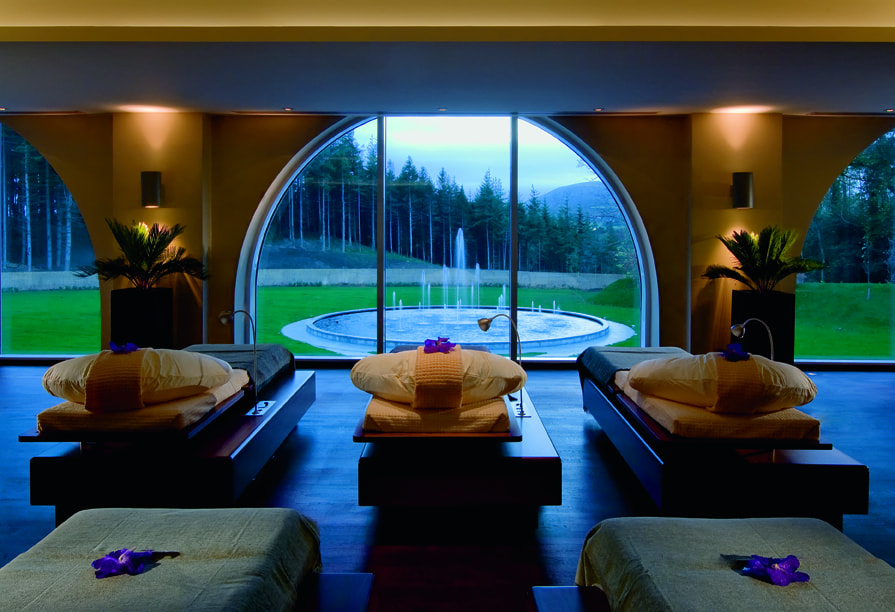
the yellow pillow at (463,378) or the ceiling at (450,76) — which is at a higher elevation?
the ceiling at (450,76)

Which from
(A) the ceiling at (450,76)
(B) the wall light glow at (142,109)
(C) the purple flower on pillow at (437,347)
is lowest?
(C) the purple flower on pillow at (437,347)

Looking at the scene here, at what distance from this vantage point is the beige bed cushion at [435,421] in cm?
280

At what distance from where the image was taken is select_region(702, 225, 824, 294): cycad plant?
19.5 ft

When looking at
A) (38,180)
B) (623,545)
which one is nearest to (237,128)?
(38,180)

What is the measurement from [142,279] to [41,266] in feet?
5.80

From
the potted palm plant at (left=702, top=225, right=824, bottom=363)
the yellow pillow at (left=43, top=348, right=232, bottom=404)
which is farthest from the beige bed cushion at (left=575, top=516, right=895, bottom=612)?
the potted palm plant at (left=702, top=225, right=824, bottom=363)

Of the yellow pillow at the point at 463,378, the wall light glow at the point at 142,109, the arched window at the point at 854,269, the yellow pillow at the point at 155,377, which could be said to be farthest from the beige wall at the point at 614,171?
the yellow pillow at the point at 463,378

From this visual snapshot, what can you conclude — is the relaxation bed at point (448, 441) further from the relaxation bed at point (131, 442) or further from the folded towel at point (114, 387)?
the folded towel at point (114, 387)

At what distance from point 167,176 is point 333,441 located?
385 centimetres

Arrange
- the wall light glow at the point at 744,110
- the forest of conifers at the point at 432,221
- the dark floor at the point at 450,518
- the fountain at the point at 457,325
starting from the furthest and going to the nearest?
1. the fountain at the point at 457,325
2. the forest of conifers at the point at 432,221
3. the wall light glow at the point at 744,110
4. the dark floor at the point at 450,518

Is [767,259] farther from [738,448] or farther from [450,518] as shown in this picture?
[450,518]

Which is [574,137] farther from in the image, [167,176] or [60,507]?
[60,507]

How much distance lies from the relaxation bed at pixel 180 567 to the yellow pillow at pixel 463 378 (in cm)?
108

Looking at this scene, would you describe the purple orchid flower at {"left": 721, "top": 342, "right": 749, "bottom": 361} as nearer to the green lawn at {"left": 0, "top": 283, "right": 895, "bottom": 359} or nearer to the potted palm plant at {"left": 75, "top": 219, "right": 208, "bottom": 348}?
the green lawn at {"left": 0, "top": 283, "right": 895, "bottom": 359}
